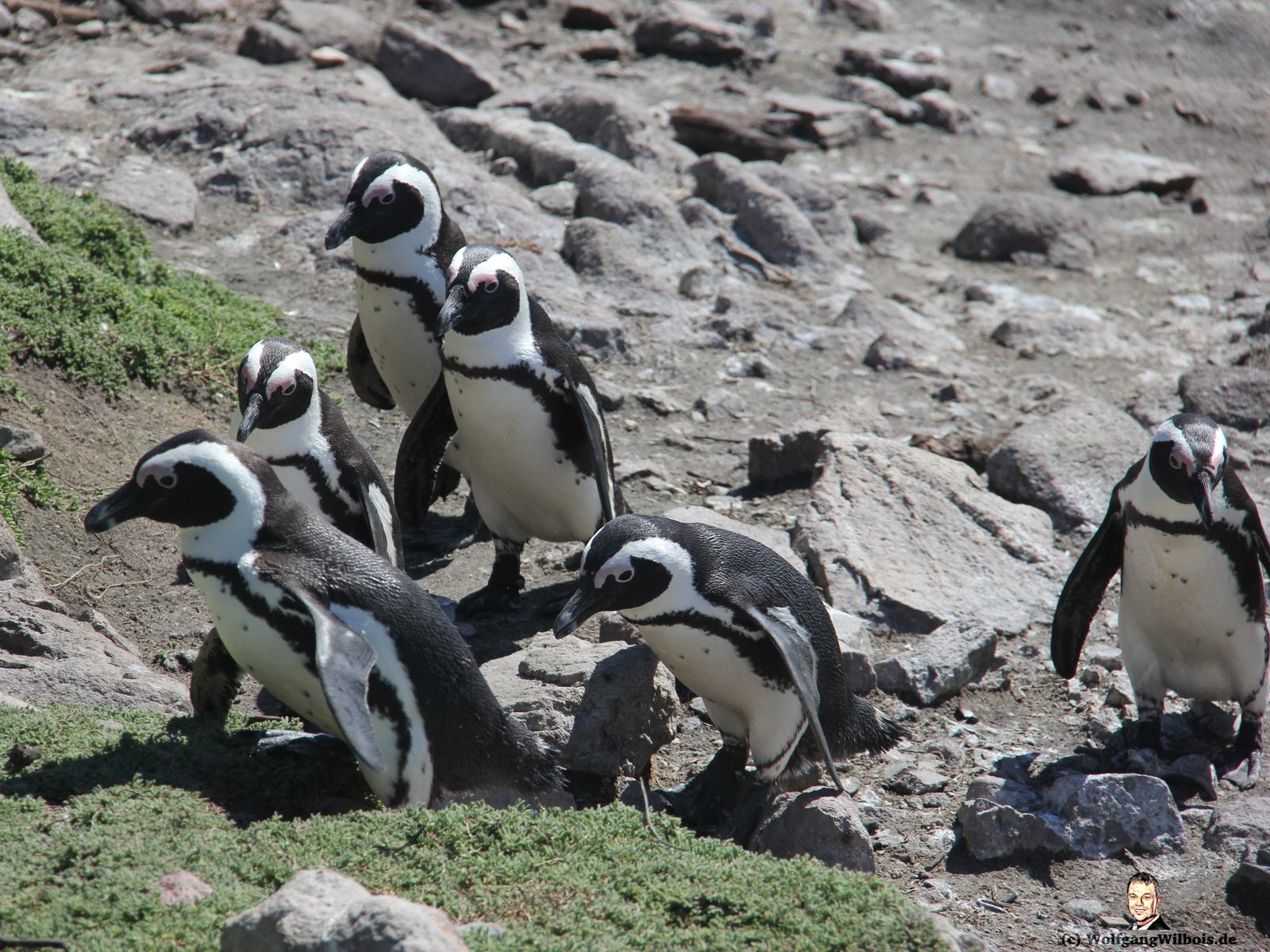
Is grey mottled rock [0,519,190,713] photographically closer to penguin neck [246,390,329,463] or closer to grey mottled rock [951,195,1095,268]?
penguin neck [246,390,329,463]

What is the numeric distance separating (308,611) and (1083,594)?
9.87ft

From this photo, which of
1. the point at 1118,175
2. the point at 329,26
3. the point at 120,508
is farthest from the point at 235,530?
the point at 1118,175

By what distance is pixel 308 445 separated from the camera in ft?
15.2

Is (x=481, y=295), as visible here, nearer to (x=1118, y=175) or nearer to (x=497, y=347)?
(x=497, y=347)

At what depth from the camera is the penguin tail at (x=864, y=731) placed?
14.6 feet

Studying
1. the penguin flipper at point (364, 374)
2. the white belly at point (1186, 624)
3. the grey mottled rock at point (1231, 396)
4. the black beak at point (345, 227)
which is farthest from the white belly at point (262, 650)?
the grey mottled rock at point (1231, 396)

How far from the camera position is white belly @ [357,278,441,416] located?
5.76 metres

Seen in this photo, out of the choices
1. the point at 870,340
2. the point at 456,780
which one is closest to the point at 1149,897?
the point at 456,780

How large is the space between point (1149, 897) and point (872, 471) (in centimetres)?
261

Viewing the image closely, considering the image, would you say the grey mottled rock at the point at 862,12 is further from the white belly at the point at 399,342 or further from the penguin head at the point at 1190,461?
the penguin head at the point at 1190,461

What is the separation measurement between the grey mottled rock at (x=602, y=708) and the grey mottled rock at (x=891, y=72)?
9592 mm

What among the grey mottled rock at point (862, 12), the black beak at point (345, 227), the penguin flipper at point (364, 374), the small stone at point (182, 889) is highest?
the black beak at point (345, 227)

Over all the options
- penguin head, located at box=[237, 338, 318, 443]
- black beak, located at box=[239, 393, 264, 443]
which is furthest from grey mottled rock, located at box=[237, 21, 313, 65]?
black beak, located at box=[239, 393, 264, 443]

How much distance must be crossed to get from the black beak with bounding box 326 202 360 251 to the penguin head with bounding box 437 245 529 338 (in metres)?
0.58
